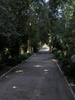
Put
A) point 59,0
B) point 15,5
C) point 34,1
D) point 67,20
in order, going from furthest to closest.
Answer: point 34,1 < point 59,0 < point 15,5 < point 67,20

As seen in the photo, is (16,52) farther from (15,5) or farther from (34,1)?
(15,5)

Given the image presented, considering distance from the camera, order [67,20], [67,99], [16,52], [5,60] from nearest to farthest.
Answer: [67,99], [67,20], [5,60], [16,52]

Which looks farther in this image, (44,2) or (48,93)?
(44,2)

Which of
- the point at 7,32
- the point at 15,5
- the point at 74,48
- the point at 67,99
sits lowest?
the point at 67,99

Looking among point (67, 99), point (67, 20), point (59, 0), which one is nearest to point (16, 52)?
point (59, 0)

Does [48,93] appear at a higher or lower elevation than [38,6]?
lower

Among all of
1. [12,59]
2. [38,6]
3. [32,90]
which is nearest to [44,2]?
[38,6]

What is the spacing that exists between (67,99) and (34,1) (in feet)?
49.4

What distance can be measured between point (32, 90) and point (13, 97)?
69.6 inches

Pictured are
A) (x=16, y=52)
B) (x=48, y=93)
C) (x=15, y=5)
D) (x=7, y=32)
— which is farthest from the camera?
(x=16, y=52)

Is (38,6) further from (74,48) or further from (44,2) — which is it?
(74,48)

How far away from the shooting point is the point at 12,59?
90.1 feet

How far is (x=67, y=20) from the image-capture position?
1894cm

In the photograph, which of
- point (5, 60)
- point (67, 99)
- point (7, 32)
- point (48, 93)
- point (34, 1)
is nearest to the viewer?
point (67, 99)
